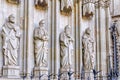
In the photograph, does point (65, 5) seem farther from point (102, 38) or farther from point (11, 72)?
point (11, 72)

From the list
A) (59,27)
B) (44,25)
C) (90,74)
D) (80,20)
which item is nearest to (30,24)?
(44,25)

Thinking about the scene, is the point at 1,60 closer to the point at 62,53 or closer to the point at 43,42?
the point at 43,42

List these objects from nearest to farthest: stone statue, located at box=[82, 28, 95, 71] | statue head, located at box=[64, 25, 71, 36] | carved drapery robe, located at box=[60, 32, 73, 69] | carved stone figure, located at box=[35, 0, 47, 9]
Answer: carved stone figure, located at box=[35, 0, 47, 9] → carved drapery robe, located at box=[60, 32, 73, 69] → statue head, located at box=[64, 25, 71, 36] → stone statue, located at box=[82, 28, 95, 71]

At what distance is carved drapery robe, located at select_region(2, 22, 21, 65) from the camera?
984cm

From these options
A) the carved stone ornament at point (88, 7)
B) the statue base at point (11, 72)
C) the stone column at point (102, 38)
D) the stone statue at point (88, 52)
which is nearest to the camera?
the statue base at point (11, 72)

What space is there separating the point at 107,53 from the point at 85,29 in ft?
4.50

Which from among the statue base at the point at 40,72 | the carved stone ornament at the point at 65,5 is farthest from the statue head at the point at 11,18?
the carved stone ornament at the point at 65,5

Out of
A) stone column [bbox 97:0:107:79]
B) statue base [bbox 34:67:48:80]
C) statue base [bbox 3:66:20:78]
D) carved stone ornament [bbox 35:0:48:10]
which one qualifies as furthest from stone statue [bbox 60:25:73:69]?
statue base [bbox 3:66:20:78]

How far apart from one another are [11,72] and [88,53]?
3278 millimetres

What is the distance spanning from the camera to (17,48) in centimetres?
1012

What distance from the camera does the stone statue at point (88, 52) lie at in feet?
39.2

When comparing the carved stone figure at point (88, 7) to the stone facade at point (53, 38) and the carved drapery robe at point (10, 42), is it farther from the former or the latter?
the carved drapery robe at point (10, 42)

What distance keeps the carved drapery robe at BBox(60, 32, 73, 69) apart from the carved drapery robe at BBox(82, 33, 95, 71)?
778mm

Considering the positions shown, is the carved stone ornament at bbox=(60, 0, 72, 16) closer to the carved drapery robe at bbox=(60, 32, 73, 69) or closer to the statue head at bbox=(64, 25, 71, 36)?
the statue head at bbox=(64, 25, 71, 36)
